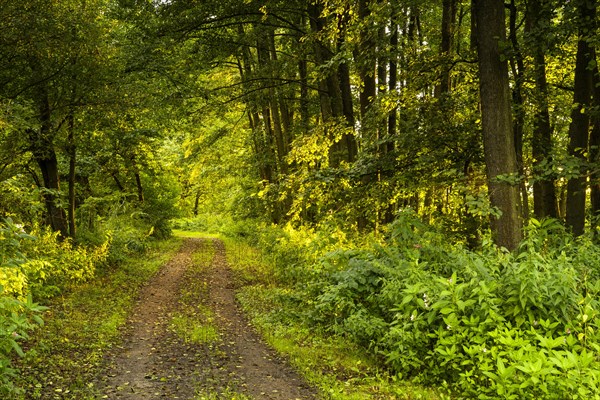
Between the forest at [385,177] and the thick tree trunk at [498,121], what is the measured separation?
0.03 m

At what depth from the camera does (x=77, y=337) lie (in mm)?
7832

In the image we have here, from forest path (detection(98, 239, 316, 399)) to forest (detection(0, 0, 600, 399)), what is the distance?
2.26 feet

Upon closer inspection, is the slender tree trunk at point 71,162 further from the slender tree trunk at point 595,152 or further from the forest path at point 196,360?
the slender tree trunk at point 595,152

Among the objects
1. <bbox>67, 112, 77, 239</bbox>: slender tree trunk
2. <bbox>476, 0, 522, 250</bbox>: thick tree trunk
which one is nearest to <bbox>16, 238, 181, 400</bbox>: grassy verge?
<bbox>67, 112, 77, 239</bbox>: slender tree trunk

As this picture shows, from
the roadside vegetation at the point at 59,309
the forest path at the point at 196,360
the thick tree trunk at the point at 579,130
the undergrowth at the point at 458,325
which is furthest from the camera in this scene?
the thick tree trunk at the point at 579,130

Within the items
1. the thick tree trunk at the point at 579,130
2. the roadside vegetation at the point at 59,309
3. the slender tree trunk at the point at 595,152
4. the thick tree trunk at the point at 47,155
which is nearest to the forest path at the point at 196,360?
the roadside vegetation at the point at 59,309

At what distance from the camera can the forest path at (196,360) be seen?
5762 mm

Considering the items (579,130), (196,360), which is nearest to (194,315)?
(196,360)

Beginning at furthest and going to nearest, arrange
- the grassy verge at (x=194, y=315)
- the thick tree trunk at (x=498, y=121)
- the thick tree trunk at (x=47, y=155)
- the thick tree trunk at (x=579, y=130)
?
1. the thick tree trunk at (x=47, y=155)
2. the thick tree trunk at (x=579, y=130)
3. the grassy verge at (x=194, y=315)
4. the thick tree trunk at (x=498, y=121)

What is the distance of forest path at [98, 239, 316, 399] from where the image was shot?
227 inches

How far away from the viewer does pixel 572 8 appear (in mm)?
6520

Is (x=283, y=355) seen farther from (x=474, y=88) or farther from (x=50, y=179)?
(x=50, y=179)

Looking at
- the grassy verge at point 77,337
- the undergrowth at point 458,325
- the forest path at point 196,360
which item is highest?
the undergrowth at point 458,325

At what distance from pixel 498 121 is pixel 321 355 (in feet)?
14.0
